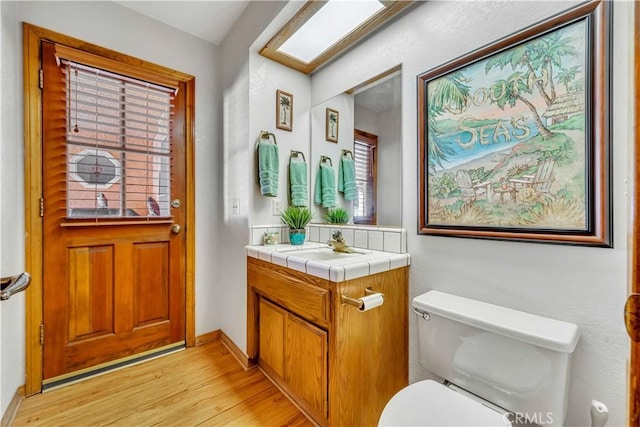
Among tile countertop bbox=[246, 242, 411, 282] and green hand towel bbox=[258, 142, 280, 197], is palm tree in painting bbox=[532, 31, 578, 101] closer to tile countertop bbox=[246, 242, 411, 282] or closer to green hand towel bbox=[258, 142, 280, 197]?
tile countertop bbox=[246, 242, 411, 282]

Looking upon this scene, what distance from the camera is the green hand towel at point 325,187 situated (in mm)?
1943

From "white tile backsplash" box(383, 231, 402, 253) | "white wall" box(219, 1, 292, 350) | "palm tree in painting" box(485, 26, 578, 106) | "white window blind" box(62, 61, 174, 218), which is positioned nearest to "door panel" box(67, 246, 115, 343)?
"white window blind" box(62, 61, 174, 218)

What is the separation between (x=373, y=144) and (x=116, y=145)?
5.61 ft

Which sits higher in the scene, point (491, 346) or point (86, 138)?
point (86, 138)

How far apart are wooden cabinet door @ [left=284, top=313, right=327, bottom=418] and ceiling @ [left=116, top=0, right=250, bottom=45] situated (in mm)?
2086

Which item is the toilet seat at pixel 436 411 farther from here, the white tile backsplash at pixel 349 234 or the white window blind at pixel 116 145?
the white window blind at pixel 116 145

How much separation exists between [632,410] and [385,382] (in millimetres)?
1050

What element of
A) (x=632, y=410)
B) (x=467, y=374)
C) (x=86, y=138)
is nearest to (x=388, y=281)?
(x=467, y=374)

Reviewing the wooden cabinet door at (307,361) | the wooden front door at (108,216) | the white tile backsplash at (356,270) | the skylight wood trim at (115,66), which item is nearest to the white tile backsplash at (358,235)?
the white tile backsplash at (356,270)

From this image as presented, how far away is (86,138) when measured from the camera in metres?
1.68

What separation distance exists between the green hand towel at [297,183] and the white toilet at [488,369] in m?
1.16

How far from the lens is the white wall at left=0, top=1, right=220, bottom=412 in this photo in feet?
4.32

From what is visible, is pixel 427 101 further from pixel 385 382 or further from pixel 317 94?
pixel 385 382

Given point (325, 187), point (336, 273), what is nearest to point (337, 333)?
point (336, 273)
